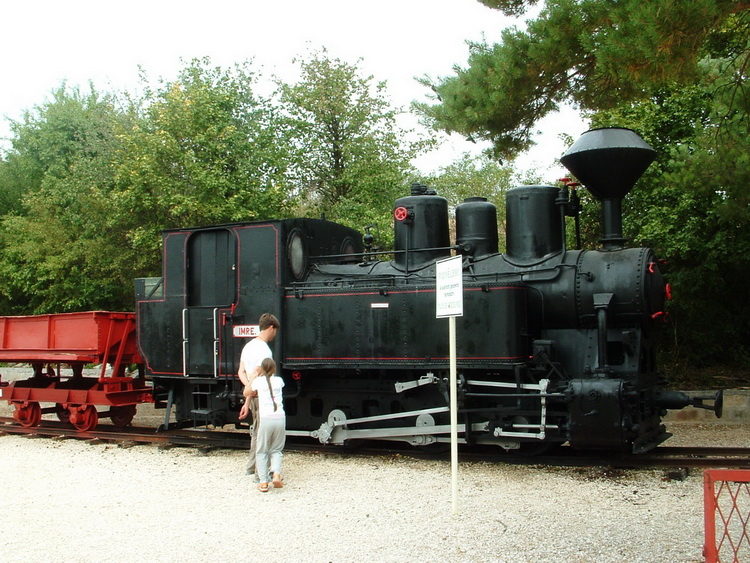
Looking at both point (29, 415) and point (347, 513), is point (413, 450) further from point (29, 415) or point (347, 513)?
A: point (29, 415)

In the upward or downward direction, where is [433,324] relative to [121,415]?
upward

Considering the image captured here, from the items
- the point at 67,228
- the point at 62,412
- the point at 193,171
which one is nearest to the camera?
the point at 62,412

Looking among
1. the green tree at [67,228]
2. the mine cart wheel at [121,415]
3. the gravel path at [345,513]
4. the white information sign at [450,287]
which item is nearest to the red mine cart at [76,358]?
the mine cart wheel at [121,415]

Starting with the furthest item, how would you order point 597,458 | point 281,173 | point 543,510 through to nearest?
1. point 281,173
2. point 597,458
3. point 543,510

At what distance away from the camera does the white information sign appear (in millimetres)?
5375


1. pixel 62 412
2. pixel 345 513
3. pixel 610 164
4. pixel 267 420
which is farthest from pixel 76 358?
pixel 610 164

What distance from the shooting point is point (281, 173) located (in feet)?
55.2

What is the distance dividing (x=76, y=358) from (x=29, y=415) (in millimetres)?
1594

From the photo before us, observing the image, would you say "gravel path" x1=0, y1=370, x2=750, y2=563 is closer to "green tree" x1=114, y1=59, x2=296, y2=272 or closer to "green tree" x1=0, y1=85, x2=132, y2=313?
"green tree" x1=114, y1=59, x2=296, y2=272

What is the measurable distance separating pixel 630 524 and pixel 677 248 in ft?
22.5

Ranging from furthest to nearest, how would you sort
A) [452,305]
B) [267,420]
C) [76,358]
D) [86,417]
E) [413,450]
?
[86,417] < [76,358] < [413,450] < [267,420] < [452,305]

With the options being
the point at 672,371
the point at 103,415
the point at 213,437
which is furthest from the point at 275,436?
the point at 672,371

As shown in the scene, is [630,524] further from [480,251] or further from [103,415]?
[103,415]

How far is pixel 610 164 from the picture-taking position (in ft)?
23.2
